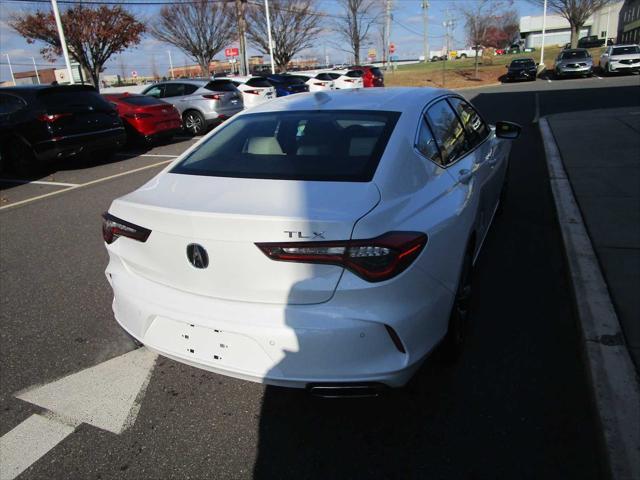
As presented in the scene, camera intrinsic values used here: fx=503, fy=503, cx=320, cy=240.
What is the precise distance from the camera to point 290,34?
137 feet

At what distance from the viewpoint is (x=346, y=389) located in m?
2.17

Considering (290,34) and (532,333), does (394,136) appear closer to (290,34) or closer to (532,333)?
(532,333)

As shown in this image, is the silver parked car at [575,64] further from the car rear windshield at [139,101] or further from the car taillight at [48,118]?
the car taillight at [48,118]

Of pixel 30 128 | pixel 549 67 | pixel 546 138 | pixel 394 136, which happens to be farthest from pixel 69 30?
pixel 549 67

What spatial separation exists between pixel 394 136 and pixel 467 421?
1.54m

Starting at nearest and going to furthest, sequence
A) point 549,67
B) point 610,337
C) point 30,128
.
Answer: point 610,337 < point 30,128 < point 549,67

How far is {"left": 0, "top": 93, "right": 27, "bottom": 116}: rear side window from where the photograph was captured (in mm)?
9289

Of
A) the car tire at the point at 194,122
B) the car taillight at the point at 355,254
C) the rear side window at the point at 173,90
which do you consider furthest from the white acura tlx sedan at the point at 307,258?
the rear side window at the point at 173,90

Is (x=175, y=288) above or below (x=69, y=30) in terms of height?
below

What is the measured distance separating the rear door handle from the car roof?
0.49 m

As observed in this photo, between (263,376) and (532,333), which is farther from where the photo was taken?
(532,333)

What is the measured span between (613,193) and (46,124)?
9084 mm

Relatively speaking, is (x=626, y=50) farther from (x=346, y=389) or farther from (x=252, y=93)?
(x=346, y=389)

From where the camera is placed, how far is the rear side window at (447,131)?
3.22 meters
